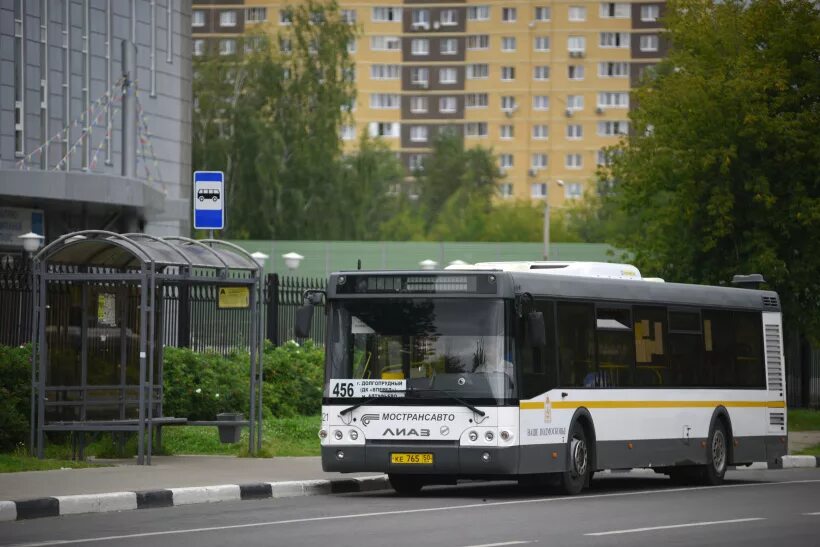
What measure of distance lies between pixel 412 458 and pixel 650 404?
13.3ft

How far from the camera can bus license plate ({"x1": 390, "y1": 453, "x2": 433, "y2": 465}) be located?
18484mm

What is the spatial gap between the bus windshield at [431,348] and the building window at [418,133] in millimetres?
124500

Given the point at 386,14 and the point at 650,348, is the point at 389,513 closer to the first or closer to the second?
the point at 650,348

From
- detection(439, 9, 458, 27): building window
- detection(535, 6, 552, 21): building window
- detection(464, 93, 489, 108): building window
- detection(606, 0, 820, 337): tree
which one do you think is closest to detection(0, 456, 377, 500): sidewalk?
detection(606, 0, 820, 337): tree

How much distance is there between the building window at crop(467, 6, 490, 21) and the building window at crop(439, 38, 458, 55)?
2.32m

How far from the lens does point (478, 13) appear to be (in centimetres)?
13888

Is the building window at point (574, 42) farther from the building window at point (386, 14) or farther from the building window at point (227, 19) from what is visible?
the building window at point (227, 19)

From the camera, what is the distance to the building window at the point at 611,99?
Answer: 5310 inches

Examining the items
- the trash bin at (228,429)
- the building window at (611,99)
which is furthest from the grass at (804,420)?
the building window at (611,99)

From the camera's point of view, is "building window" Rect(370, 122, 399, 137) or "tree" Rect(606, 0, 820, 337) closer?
"tree" Rect(606, 0, 820, 337)

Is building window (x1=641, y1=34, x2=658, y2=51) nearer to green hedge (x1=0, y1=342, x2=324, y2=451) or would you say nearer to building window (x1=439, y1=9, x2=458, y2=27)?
building window (x1=439, y1=9, x2=458, y2=27)

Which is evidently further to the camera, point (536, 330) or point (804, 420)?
point (804, 420)

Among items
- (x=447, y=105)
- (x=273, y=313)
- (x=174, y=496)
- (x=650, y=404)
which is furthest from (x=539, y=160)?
(x=174, y=496)

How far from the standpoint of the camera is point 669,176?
38.4 metres
